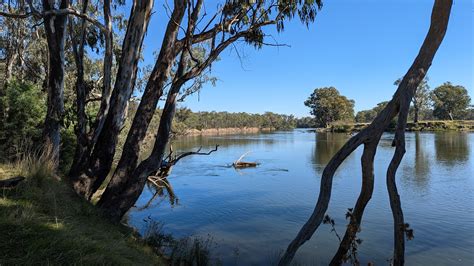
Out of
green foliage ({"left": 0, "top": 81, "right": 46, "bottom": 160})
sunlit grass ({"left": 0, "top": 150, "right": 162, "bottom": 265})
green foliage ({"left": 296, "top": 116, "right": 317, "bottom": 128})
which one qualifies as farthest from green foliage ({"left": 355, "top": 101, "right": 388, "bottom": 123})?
sunlit grass ({"left": 0, "top": 150, "right": 162, "bottom": 265})

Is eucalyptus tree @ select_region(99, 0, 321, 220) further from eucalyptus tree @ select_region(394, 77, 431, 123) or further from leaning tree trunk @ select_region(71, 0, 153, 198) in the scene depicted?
eucalyptus tree @ select_region(394, 77, 431, 123)

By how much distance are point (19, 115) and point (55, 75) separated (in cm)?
337

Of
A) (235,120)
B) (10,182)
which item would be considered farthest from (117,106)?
(235,120)

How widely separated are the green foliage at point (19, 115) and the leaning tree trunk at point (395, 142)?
6.99 metres

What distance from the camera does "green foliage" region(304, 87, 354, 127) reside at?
77.3 meters

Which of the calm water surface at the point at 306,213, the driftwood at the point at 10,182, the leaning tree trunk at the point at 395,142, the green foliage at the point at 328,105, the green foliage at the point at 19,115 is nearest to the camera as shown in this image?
the leaning tree trunk at the point at 395,142

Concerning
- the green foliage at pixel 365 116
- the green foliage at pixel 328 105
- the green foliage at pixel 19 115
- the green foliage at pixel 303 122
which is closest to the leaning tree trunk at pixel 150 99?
the green foliage at pixel 19 115

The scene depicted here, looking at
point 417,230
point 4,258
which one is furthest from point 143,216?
point 4,258

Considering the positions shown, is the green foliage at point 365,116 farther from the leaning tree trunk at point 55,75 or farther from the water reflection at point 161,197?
the leaning tree trunk at point 55,75

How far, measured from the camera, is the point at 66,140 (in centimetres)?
939

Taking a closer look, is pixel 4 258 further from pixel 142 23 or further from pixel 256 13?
pixel 256 13

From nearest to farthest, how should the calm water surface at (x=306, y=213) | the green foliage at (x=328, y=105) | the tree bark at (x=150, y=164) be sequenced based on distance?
the tree bark at (x=150, y=164) < the calm water surface at (x=306, y=213) < the green foliage at (x=328, y=105)

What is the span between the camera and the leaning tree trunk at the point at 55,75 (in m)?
5.91

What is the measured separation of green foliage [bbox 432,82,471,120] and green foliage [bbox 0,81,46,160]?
225 ft
